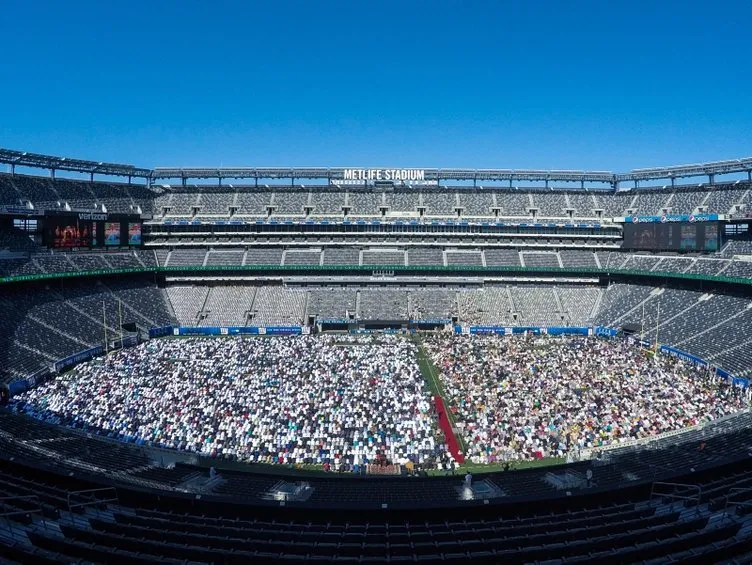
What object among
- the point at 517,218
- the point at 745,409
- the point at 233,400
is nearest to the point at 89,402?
the point at 233,400

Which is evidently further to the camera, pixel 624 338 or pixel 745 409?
pixel 624 338

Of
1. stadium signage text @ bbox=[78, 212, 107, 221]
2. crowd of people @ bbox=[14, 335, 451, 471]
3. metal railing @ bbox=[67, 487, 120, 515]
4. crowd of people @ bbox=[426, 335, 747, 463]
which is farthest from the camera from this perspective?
stadium signage text @ bbox=[78, 212, 107, 221]

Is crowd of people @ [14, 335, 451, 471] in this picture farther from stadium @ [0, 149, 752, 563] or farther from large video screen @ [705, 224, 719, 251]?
large video screen @ [705, 224, 719, 251]

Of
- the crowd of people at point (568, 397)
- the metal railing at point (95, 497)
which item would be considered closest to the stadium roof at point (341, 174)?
the crowd of people at point (568, 397)

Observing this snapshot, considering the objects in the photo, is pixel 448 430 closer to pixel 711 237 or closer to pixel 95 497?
pixel 95 497

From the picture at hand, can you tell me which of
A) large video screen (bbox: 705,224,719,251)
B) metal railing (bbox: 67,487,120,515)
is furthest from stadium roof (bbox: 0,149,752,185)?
metal railing (bbox: 67,487,120,515)

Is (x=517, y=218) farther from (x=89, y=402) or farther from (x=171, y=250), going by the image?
(x=89, y=402)

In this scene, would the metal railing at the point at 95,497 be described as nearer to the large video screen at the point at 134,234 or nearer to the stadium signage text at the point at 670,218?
the large video screen at the point at 134,234
